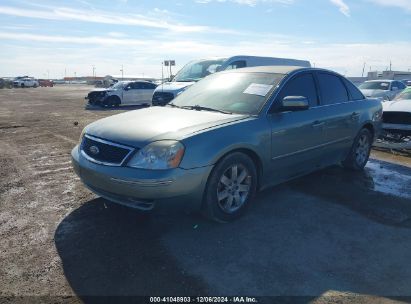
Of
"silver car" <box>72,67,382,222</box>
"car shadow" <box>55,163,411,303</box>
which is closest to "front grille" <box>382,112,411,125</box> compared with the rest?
"silver car" <box>72,67,382,222</box>

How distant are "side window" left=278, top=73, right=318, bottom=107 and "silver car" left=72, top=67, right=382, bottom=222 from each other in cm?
1

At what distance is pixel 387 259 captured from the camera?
11.4ft

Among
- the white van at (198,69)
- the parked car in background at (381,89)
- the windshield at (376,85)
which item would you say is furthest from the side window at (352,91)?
the windshield at (376,85)

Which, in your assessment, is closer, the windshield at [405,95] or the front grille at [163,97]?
the windshield at [405,95]

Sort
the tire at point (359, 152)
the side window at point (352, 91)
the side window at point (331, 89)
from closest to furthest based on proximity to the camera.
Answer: the side window at point (331, 89), the side window at point (352, 91), the tire at point (359, 152)

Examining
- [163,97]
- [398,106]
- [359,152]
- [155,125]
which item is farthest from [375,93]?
[155,125]

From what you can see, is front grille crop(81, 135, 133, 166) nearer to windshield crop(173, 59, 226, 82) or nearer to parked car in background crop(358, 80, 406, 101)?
windshield crop(173, 59, 226, 82)

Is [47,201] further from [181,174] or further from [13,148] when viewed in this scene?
[13,148]

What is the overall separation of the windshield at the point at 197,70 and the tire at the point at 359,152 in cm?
671

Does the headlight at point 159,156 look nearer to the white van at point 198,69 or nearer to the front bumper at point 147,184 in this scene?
the front bumper at point 147,184

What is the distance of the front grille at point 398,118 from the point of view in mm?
7898

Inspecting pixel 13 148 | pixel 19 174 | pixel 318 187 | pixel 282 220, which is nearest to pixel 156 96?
pixel 13 148

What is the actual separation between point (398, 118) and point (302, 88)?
4.10 meters

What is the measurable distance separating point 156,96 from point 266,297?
11.2m
